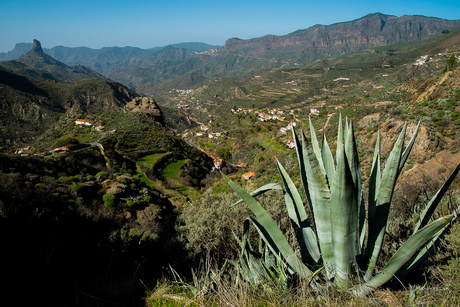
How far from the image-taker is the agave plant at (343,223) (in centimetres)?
170

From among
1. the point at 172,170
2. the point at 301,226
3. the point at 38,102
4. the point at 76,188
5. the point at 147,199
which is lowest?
the point at 172,170

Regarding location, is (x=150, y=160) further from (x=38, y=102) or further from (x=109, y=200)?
(x=38, y=102)

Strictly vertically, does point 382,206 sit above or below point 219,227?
above

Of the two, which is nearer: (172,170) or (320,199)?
(320,199)

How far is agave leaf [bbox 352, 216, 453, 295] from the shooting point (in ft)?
5.04

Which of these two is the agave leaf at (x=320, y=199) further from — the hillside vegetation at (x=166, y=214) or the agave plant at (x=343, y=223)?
the hillside vegetation at (x=166, y=214)

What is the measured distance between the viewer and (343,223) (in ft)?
5.78

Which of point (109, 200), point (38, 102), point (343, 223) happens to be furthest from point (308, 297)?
point (38, 102)

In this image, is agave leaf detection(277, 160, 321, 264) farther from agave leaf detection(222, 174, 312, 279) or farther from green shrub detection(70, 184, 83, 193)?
green shrub detection(70, 184, 83, 193)

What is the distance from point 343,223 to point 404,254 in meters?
0.53

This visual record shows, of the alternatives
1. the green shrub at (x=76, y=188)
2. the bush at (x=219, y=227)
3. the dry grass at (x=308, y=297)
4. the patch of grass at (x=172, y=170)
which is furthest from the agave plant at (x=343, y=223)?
the patch of grass at (x=172, y=170)

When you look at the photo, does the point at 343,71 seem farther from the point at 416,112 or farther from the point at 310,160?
the point at 310,160

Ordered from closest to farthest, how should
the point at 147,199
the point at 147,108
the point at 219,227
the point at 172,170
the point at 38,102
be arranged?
the point at 219,227 < the point at 147,199 < the point at 172,170 < the point at 147,108 < the point at 38,102

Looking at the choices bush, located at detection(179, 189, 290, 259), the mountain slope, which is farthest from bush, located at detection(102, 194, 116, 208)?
the mountain slope
